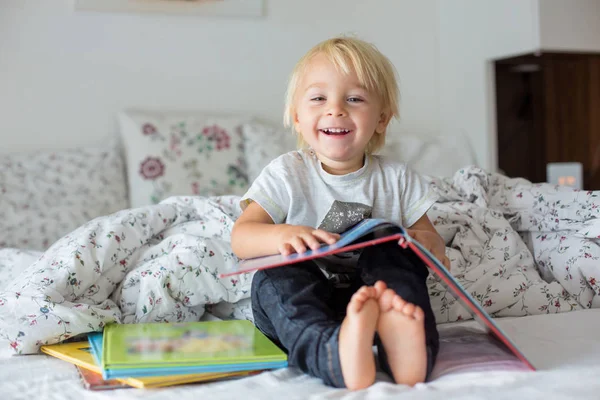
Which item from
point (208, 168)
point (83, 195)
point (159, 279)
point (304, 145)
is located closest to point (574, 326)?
point (304, 145)

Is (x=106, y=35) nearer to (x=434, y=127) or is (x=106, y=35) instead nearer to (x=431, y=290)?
(x=434, y=127)

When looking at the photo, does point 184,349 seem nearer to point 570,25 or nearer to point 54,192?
point 54,192

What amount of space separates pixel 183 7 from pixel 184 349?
1775 mm

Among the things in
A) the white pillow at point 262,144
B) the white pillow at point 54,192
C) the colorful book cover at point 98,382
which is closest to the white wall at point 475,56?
the white pillow at point 262,144

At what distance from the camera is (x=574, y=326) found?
3.96 ft

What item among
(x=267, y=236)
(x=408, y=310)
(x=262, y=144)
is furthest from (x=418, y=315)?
(x=262, y=144)

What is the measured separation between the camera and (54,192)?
2.17m

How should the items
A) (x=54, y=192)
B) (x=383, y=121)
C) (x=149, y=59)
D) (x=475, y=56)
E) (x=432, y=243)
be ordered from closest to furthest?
(x=432, y=243)
(x=383, y=121)
(x=54, y=192)
(x=149, y=59)
(x=475, y=56)

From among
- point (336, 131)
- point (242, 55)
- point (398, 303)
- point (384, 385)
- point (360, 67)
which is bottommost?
point (384, 385)

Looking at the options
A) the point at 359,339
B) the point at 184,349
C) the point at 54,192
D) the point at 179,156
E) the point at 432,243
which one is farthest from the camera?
the point at 179,156

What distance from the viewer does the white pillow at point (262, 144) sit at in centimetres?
233

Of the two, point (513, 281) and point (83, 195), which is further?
point (83, 195)

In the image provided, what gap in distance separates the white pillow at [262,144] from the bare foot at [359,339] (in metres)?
1.43

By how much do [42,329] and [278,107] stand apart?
162 cm
